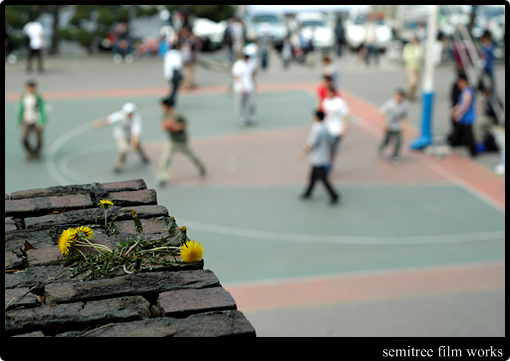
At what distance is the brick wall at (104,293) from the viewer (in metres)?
2.58

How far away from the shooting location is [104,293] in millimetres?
2812

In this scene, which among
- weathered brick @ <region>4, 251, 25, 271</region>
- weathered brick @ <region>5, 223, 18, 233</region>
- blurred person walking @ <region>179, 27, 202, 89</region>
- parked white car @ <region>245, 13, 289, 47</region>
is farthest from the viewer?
parked white car @ <region>245, 13, 289, 47</region>

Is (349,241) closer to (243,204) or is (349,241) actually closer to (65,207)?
(243,204)

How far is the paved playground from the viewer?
30.0 ft

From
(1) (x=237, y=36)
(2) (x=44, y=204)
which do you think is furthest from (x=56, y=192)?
(1) (x=237, y=36)

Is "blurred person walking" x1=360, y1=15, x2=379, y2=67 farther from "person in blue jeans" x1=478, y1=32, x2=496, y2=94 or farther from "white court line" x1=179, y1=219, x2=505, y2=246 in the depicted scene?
"white court line" x1=179, y1=219, x2=505, y2=246

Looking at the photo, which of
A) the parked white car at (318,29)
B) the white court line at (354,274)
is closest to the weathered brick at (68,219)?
the white court line at (354,274)

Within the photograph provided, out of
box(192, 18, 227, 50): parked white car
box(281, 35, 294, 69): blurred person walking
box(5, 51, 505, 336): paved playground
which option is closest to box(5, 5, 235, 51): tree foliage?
box(192, 18, 227, 50): parked white car

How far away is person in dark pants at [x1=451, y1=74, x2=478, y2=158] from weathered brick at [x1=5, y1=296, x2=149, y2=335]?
558 inches

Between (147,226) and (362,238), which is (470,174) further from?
(147,226)

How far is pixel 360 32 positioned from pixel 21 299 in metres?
33.8

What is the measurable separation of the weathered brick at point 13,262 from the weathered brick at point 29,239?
0.08 m

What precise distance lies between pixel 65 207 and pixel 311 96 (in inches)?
819

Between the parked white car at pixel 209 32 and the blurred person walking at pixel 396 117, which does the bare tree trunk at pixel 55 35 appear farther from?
the blurred person walking at pixel 396 117
